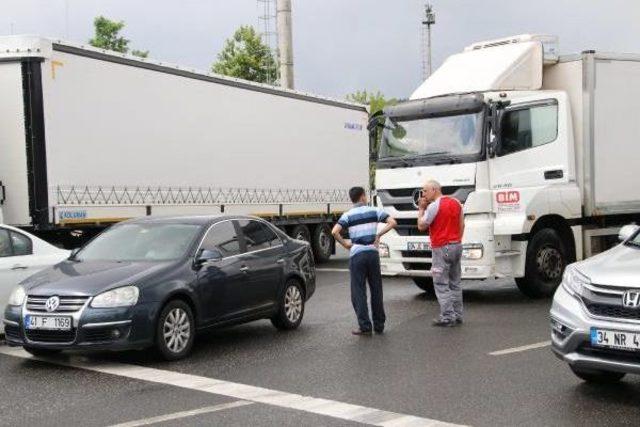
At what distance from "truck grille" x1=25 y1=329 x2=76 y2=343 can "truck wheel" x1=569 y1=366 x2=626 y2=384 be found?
4.45 meters

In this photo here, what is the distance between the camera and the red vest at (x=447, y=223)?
33.9ft

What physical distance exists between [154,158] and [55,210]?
268 centimetres

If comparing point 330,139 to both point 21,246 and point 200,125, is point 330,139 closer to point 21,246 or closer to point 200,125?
point 200,125

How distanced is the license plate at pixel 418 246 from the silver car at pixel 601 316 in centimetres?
556

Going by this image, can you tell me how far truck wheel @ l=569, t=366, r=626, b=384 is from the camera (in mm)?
6855

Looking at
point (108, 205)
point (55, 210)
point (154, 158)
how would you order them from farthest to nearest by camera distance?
point (154, 158) → point (108, 205) → point (55, 210)

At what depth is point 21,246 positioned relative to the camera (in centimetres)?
1016

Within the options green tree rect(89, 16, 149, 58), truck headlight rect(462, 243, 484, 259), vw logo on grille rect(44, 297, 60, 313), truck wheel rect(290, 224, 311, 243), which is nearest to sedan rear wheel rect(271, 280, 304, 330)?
truck headlight rect(462, 243, 484, 259)

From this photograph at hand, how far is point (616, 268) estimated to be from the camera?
6324 mm

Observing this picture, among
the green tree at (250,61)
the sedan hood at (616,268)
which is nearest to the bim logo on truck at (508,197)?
the sedan hood at (616,268)

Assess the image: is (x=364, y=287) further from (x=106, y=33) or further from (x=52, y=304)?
(x=106, y=33)

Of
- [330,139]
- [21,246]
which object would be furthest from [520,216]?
[330,139]

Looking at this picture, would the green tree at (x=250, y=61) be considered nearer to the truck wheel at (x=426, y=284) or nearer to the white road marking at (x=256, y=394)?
the truck wheel at (x=426, y=284)

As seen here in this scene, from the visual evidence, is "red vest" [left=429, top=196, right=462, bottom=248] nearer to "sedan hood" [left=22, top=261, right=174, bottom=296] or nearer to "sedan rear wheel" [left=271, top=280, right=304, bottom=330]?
"sedan rear wheel" [left=271, top=280, right=304, bottom=330]
